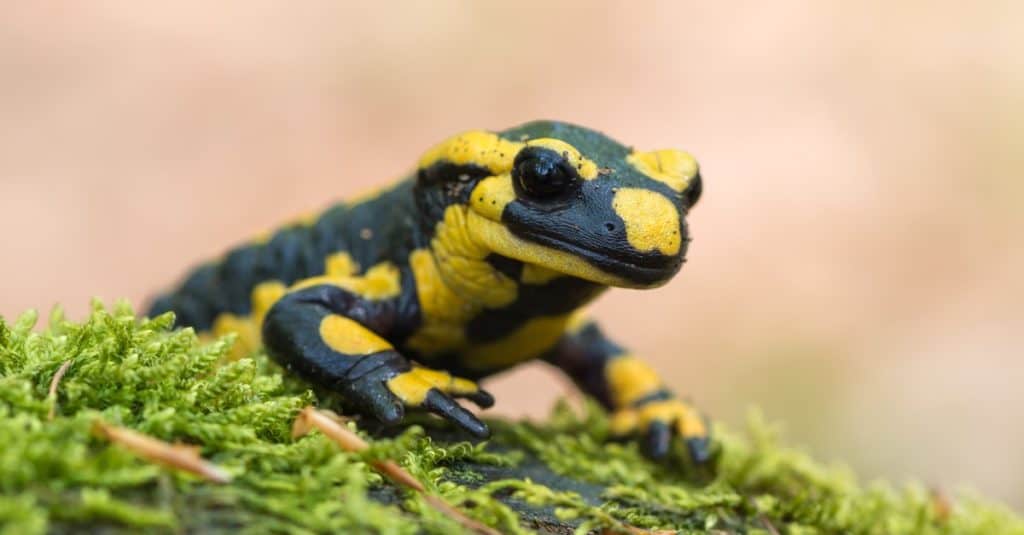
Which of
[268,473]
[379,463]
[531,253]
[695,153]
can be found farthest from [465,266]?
[695,153]

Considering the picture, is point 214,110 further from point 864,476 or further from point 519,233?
point 519,233

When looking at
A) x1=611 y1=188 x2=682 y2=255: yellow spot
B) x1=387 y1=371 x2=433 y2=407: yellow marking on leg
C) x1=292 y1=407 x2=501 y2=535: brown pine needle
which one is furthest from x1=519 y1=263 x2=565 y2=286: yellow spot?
x1=292 y1=407 x2=501 y2=535: brown pine needle

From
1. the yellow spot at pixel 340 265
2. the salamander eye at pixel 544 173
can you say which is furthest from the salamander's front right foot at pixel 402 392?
the yellow spot at pixel 340 265

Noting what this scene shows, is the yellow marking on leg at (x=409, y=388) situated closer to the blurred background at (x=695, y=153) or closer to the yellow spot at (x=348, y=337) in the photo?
the yellow spot at (x=348, y=337)

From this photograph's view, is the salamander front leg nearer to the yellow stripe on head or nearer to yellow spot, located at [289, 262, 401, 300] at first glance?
yellow spot, located at [289, 262, 401, 300]

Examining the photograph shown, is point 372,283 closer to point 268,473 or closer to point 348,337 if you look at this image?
point 348,337
